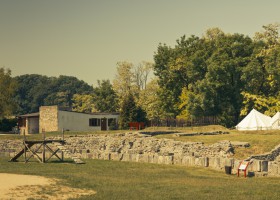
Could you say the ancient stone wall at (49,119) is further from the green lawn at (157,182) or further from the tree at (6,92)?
the green lawn at (157,182)

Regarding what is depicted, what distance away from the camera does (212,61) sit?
87062 millimetres

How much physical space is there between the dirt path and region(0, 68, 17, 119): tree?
226 ft

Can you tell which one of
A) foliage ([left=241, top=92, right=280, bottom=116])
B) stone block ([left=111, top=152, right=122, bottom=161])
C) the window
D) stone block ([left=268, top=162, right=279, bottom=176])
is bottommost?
stone block ([left=268, top=162, right=279, bottom=176])

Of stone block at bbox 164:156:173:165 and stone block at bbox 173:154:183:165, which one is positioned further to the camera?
stone block at bbox 164:156:173:165

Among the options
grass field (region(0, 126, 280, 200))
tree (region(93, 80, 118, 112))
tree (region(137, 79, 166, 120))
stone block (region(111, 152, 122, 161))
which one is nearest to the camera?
grass field (region(0, 126, 280, 200))

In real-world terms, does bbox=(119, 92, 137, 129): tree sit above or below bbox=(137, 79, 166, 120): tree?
below

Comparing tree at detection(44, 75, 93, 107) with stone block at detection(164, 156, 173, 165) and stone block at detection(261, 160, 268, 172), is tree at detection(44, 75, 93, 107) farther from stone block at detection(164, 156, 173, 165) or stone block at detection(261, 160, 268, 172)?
stone block at detection(261, 160, 268, 172)

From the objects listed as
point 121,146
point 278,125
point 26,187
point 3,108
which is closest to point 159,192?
point 26,187

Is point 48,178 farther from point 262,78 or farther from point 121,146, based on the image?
point 262,78

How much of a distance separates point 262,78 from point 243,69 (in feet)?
15.9

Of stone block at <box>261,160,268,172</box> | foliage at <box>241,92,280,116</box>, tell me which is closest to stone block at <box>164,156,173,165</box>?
stone block at <box>261,160,268,172</box>

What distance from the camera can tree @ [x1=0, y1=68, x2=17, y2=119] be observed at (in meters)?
100

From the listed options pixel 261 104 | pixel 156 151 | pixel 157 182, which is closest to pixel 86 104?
pixel 261 104

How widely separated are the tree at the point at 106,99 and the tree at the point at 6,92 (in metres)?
17.8
